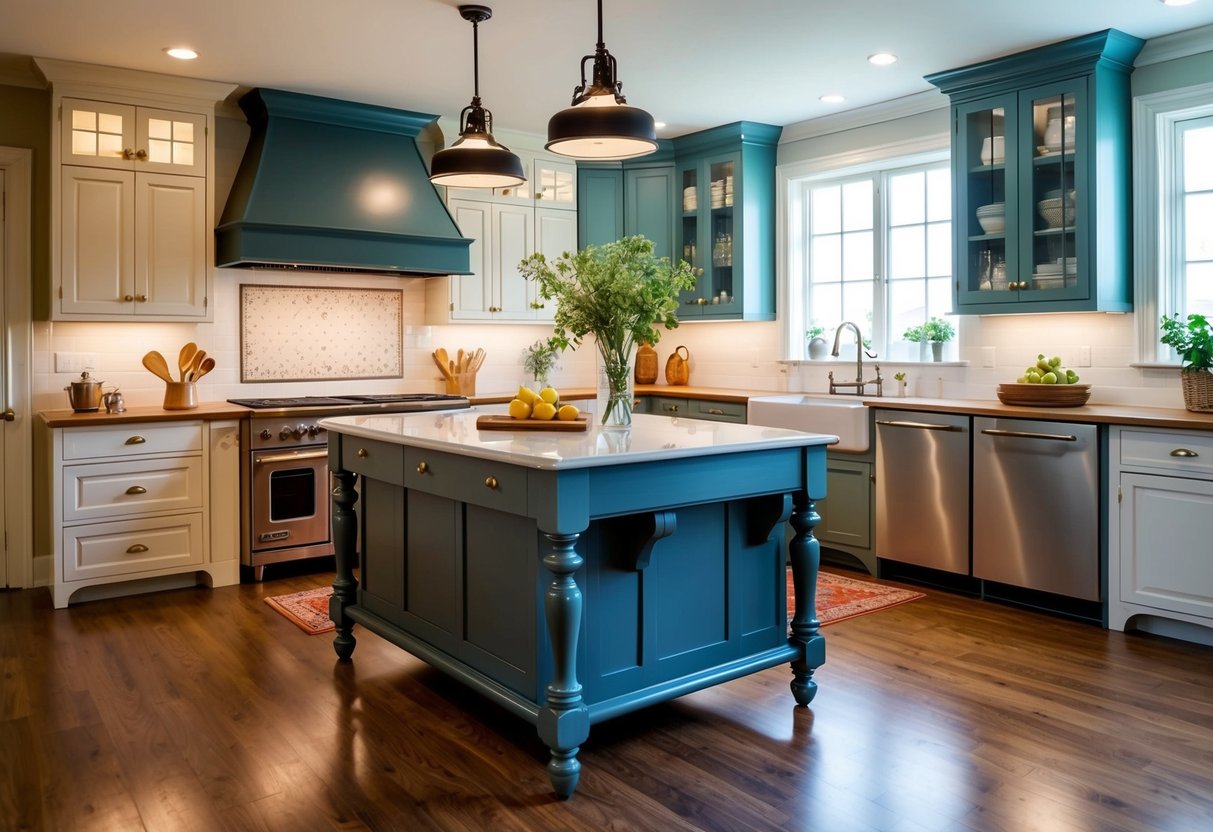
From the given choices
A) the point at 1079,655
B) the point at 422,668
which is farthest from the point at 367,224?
the point at 1079,655

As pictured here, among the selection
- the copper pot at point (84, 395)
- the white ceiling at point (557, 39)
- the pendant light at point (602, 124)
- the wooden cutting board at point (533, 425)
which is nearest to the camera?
the pendant light at point (602, 124)

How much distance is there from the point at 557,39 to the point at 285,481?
2622 mm

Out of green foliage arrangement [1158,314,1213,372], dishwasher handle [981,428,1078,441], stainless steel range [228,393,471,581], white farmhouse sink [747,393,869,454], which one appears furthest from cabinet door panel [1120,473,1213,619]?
stainless steel range [228,393,471,581]

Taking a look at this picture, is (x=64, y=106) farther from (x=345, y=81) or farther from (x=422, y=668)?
(x=422, y=668)

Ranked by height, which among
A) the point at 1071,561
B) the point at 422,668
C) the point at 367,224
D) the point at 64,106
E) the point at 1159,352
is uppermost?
the point at 64,106

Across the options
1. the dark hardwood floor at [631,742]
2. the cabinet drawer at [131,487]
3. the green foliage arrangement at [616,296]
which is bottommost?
the dark hardwood floor at [631,742]

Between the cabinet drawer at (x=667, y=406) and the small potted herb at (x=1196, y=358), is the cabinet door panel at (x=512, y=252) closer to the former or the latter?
the cabinet drawer at (x=667, y=406)

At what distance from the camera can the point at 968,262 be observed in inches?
194

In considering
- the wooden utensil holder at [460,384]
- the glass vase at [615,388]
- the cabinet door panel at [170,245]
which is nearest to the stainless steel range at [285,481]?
the cabinet door panel at [170,245]

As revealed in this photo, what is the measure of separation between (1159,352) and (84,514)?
5.17m

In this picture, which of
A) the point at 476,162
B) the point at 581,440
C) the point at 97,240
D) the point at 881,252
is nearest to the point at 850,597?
the point at 581,440

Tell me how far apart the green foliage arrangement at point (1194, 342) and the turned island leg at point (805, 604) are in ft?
6.64

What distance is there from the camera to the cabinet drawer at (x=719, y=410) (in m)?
5.76

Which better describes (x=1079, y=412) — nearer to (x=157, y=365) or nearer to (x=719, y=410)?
(x=719, y=410)
